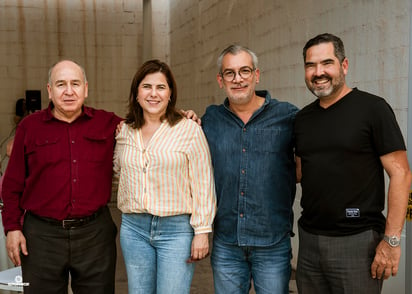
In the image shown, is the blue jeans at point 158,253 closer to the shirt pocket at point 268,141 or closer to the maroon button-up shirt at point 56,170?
the maroon button-up shirt at point 56,170

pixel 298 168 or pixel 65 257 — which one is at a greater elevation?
pixel 298 168

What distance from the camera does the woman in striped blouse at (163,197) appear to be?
1972 millimetres

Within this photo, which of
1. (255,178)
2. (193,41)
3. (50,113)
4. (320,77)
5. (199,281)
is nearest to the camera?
(320,77)

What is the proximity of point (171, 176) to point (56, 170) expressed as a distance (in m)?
0.53

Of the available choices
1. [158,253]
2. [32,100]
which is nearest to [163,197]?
[158,253]

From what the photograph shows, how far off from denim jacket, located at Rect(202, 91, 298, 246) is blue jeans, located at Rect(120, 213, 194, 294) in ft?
0.72

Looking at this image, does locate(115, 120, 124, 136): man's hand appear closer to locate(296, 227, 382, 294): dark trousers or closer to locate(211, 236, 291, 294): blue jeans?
locate(211, 236, 291, 294): blue jeans

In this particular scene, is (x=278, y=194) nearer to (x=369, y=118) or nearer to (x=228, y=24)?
(x=369, y=118)

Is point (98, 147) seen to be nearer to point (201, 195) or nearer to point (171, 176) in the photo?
point (171, 176)

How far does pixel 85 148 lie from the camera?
214 centimetres

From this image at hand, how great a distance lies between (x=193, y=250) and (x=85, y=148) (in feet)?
2.24

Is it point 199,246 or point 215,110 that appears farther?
point 215,110

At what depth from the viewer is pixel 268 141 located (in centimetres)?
206

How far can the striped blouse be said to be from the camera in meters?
1.97
